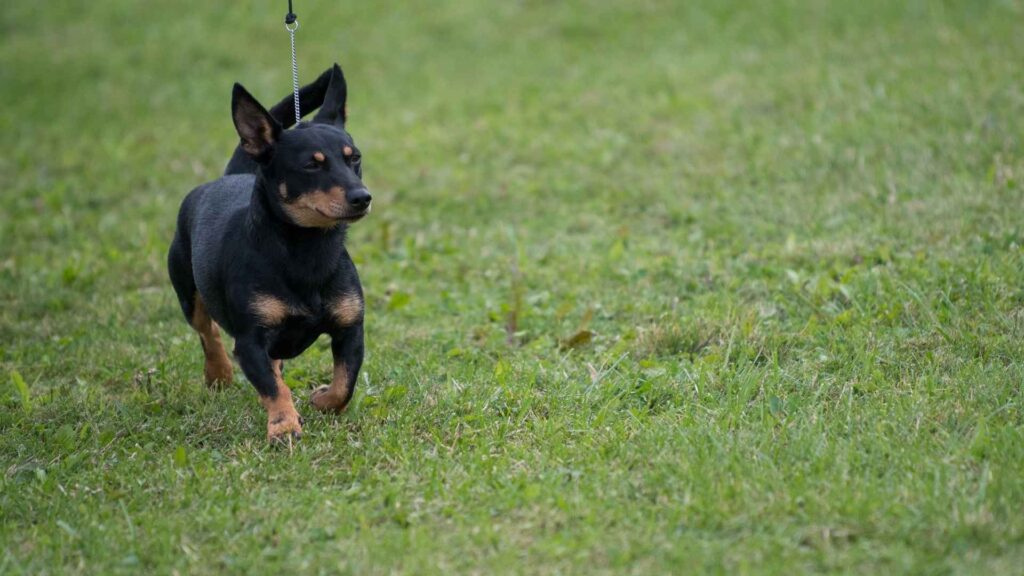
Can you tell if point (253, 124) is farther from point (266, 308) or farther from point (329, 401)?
point (329, 401)

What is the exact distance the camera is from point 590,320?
5.98 m

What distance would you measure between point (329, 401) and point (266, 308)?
1.76 feet

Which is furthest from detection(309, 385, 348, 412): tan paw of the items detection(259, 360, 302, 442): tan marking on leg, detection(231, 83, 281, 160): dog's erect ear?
detection(231, 83, 281, 160): dog's erect ear

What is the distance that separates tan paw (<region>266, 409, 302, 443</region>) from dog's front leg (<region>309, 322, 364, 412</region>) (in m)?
0.24

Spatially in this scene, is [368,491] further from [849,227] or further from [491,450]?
[849,227]

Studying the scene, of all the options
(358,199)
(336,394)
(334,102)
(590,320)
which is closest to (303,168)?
(358,199)

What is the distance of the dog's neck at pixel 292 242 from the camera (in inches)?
178

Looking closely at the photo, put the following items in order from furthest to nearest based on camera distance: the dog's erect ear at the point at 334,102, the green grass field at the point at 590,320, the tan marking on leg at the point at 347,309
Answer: the dog's erect ear at the point at 334,102 → the tan marking on leg at the point at 347,309 → the green grass field at the point at 590,320

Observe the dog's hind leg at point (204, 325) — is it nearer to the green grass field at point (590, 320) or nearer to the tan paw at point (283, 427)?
the green grass field at point (590, 320)

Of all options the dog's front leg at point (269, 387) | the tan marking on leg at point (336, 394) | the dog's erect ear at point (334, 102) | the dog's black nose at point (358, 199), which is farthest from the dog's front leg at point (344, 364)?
the dog's erect ear at point (334, 102)

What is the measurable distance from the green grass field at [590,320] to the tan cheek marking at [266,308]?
1.75ft

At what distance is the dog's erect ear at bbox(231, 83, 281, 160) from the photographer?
447 cm

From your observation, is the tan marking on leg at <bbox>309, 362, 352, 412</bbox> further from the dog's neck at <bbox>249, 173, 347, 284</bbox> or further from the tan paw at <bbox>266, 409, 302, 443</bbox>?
the dog's neck at <bbox>249, 173, 347, 284</bbox>

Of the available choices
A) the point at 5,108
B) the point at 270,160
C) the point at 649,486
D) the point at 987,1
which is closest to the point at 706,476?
the point at 649,486
